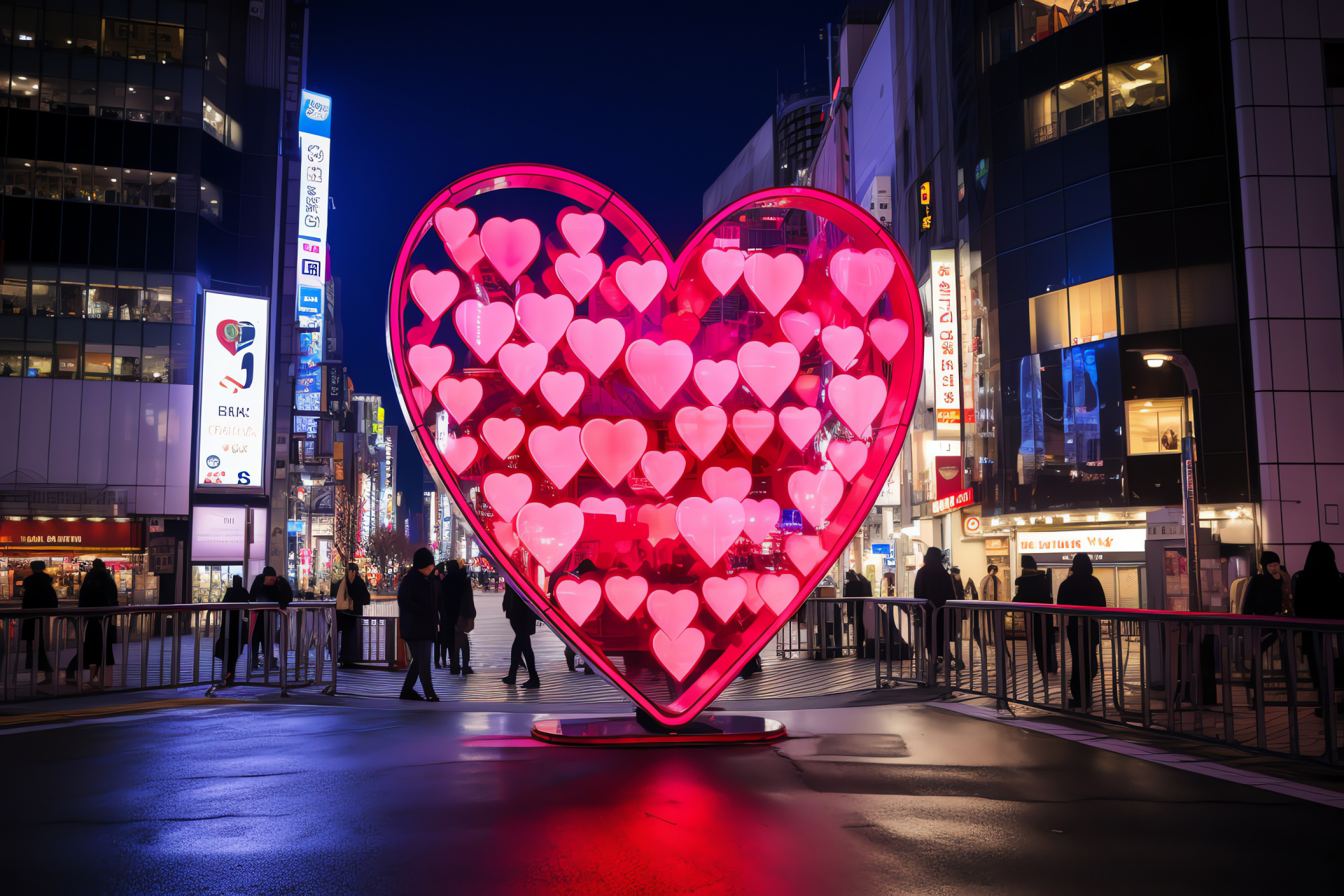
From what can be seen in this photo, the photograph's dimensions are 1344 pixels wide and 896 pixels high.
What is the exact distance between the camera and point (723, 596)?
8.58 metres

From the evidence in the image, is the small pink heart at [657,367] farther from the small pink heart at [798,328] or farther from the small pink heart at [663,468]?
the small pink heart at [798,328]

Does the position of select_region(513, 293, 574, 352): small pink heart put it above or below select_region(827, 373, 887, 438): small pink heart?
above

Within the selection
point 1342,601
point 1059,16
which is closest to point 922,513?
point 1059,16

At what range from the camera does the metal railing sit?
12133 mm

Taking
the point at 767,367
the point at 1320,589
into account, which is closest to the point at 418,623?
the point at 767,367

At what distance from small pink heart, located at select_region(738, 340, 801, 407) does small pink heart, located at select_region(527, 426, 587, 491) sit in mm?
1553

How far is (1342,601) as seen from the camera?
11211 mm

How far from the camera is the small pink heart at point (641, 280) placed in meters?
8.63

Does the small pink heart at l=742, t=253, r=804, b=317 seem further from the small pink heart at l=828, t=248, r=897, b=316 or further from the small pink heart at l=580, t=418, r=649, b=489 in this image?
the small pink heart at l=580, t=418, r=649, b=489

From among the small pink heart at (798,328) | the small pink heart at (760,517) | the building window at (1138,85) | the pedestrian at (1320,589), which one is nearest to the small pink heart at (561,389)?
the small pink heart at (760,517)

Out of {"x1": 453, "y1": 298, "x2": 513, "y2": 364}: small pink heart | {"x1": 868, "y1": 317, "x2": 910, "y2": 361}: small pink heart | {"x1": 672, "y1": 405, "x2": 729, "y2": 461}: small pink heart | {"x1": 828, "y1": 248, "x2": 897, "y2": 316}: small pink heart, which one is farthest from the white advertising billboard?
{"x1": 868, "y1": 317, "x2": 910, "y2": 361}: small pink heart

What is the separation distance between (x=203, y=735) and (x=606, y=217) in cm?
589

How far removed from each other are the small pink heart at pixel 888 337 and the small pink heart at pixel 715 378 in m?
1.32

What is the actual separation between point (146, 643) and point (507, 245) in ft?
26.7
